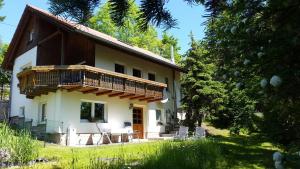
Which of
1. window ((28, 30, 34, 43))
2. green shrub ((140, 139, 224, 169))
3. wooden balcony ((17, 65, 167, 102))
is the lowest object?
green shrub ((140, 139, 224, 169))

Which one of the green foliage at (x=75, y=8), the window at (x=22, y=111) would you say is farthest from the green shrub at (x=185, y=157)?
the window at (x=22, y=111)

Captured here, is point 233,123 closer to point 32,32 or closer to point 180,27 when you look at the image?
point 32,32

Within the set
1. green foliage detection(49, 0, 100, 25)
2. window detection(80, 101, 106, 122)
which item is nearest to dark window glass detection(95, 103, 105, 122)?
window detection(80, 101, 106, 122)

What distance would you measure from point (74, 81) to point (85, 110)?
2.57 meters

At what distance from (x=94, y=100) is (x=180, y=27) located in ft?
56.1

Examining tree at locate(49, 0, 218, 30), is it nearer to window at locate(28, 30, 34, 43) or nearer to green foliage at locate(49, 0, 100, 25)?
green foliage at locate(49, 0, 100, 25)

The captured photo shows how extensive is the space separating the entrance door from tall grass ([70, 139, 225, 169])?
12.9 meters

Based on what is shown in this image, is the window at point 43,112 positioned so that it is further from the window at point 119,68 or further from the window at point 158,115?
the window at point 158,115

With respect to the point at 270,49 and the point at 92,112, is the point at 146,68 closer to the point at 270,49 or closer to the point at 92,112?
the point at 92,112

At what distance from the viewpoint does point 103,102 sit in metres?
19.7

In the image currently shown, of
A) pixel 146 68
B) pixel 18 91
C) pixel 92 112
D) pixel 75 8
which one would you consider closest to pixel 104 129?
pixel 92 112

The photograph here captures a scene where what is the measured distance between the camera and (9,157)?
25.4ft

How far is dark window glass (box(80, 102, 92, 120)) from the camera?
18.7m

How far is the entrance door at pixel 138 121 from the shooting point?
72.9 ft
